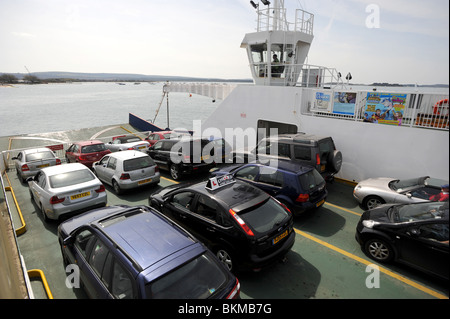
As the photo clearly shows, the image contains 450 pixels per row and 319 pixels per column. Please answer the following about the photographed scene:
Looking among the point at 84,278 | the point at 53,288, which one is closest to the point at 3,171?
the point at 53,288

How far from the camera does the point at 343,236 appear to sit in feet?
19.1

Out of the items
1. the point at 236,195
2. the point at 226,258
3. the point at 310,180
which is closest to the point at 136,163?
the point at 236,195

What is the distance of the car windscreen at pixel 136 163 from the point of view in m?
8.33

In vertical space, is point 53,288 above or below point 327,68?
below

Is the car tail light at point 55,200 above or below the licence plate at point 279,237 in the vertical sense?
below

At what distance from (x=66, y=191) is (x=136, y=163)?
8.02ft

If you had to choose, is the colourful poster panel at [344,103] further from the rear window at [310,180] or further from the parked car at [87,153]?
the parked car at [87,153]

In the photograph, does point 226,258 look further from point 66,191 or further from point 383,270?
point 66,191

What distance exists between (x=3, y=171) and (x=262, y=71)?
539 inches

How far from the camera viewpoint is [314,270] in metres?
4.74

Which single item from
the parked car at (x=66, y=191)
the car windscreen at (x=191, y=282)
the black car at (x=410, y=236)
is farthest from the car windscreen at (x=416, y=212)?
the parked car at (x=66, y=191)

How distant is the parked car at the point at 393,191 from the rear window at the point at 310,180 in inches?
60.0

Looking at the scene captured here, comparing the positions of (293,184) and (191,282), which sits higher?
(293,184)
